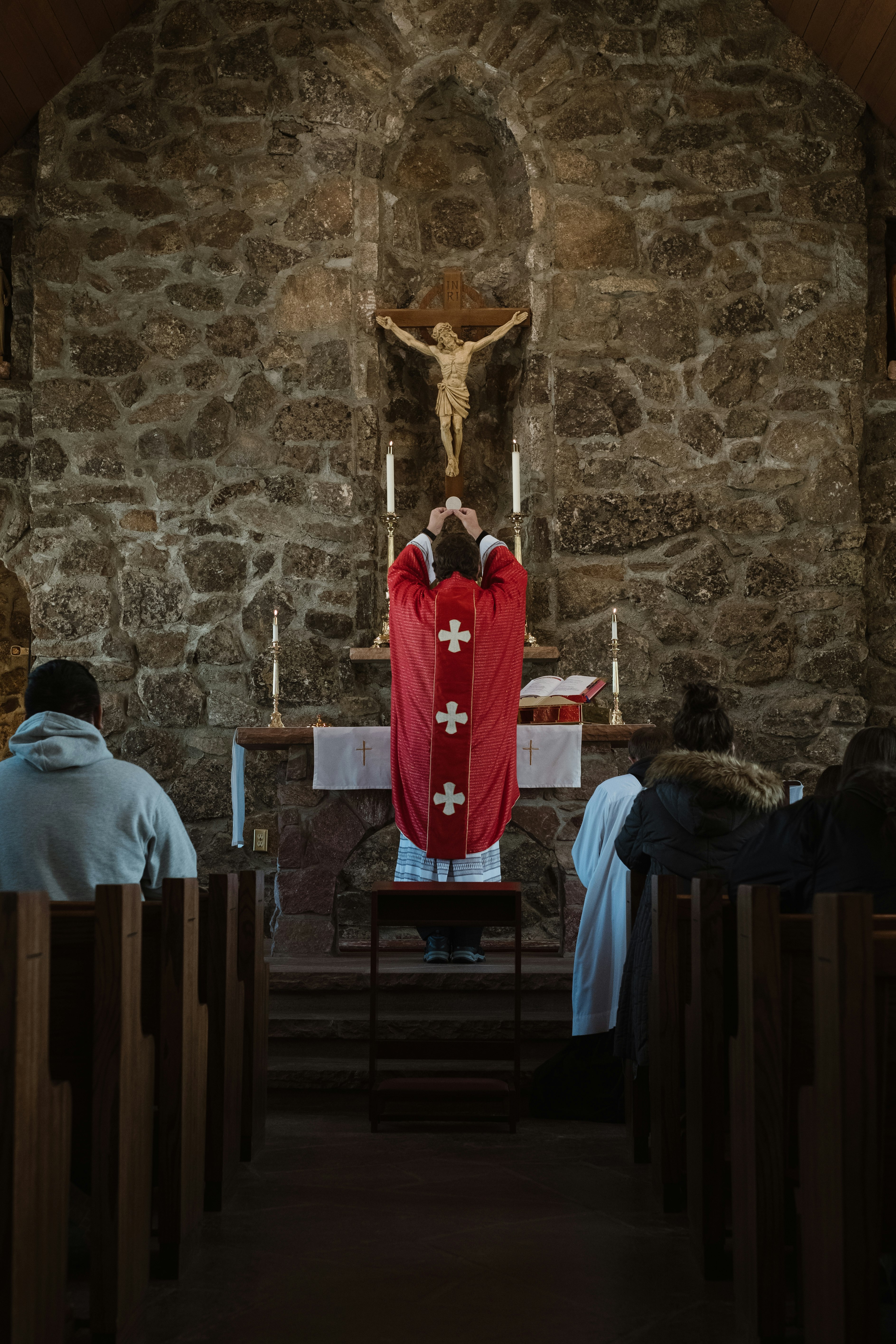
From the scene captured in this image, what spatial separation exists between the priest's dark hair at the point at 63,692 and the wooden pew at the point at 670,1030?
145cm

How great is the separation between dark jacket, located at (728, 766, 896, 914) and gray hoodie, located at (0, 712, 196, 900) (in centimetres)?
130

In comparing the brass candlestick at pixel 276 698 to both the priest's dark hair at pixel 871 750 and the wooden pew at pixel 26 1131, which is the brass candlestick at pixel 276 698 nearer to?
the priest's dark hair at pixel 871 750

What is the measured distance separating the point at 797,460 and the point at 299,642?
9.67 ft

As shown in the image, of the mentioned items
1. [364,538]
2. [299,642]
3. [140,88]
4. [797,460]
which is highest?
[140,88]

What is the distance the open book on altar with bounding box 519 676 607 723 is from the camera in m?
5.90

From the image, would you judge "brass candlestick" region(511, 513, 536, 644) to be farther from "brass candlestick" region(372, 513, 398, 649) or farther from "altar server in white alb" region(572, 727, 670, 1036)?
"altar server in white alb" region(572, 727, 670, 1036)

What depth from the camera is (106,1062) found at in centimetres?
217

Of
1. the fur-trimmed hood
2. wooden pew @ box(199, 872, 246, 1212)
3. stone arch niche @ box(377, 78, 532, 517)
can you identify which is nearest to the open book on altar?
stone arch niche @ box(377, 78, 532, 517)

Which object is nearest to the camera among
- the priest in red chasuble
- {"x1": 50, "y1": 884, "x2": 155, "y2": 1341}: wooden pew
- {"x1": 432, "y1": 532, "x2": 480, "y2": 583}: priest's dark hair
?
{"x1": 50, "y1": 884, "x2": 155, "y2": 1341}: wooden pew

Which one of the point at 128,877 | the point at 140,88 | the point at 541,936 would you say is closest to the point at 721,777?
the point at 128,877

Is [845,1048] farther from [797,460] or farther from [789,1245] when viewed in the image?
[797,460]

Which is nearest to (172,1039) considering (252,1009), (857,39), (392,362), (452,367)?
(252,1009)

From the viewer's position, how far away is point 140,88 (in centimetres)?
730

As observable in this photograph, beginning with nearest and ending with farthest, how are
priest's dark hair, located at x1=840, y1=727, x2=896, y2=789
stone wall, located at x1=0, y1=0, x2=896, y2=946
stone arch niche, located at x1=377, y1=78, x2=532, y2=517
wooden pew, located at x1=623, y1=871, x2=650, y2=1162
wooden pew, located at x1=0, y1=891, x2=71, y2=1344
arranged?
wooden pew, located at x1=0, y1=891, x2=71, y2=1344, priest's dark hair, located at x1=840, y1=727, x2=896, y2=789, wooden pew, located at x1=623, y1=871, x2=650, y2=1162, stone wall, located at x1=0, y1=0, x2=896, y2=946, stone arch niche, located at x1=377, y1=78, x2=532, y2=517
